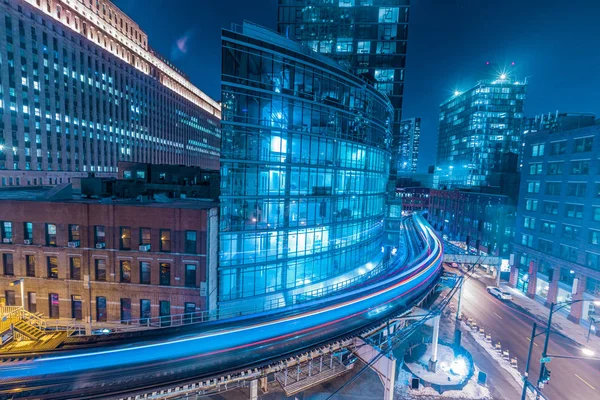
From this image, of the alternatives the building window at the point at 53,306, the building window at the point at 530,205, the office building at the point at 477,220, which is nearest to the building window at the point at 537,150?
the building window at the point at 530,205

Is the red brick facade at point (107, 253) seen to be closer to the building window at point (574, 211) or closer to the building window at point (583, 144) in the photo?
the building window at point (574, 211)

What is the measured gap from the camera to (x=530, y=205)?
4391 centimetres

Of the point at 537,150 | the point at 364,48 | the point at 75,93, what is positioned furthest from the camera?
the point at 75,93

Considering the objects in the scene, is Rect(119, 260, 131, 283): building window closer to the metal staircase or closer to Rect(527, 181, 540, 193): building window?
the metal staircase

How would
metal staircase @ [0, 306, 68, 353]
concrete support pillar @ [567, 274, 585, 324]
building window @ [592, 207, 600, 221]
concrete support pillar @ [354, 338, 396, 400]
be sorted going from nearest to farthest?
metal staircase @ [0, 306, 68, 353] < concrete support pillar @ [354, 338, 396, 400] < building window @ [592, 207, 600, 221] < concrete support pillar @ [567, 274, 585, 324]

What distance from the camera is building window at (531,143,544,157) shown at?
42.9 m

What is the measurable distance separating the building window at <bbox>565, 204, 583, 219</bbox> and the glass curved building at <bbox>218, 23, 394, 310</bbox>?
29.1m

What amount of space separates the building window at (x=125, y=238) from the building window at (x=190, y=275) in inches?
204

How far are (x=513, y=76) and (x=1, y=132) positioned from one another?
549ft

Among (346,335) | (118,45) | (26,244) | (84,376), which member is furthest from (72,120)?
(346,335)

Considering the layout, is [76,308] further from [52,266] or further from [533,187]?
[533,187]

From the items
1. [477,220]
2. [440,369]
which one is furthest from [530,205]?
[440,369]

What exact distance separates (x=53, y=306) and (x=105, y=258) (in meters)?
6.36

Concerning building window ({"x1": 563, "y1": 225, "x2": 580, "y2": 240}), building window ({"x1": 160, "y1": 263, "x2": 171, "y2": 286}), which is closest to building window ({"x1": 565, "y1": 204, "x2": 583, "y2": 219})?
building window ({"x1": 563, "y1": 225, "x2": 580, "y2": 240})
